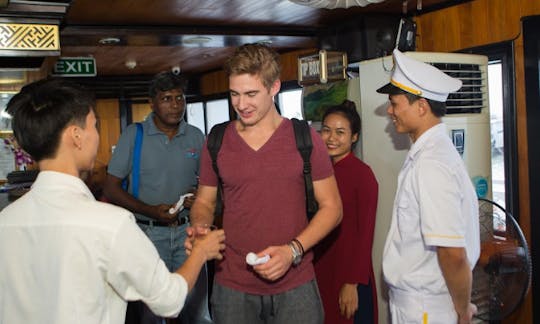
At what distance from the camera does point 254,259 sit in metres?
1.67

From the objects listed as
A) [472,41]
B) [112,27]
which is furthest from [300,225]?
[112,27]

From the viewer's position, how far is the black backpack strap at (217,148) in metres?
1.99

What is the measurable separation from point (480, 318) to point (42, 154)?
2.16 metres

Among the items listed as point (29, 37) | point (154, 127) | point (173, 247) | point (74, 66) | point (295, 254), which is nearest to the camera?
point (295, 254)

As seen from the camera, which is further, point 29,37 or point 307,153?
point 29,37

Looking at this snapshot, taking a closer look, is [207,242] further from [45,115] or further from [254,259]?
[45,115]

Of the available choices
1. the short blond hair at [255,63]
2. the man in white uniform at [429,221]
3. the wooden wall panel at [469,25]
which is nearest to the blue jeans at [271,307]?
the man in white uniform at [429,221]

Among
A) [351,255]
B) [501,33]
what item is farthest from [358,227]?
[501,33]

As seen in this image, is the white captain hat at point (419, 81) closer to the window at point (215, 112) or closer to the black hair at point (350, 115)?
the black hair at point (350, 115)

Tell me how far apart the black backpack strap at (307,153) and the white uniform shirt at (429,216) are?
34cm

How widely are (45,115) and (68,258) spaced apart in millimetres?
362

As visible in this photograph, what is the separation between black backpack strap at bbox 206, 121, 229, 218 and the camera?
1990mm

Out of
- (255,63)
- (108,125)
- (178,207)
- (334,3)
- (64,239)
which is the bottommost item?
(178,207)

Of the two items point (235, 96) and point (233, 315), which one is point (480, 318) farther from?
point (235, 96)
